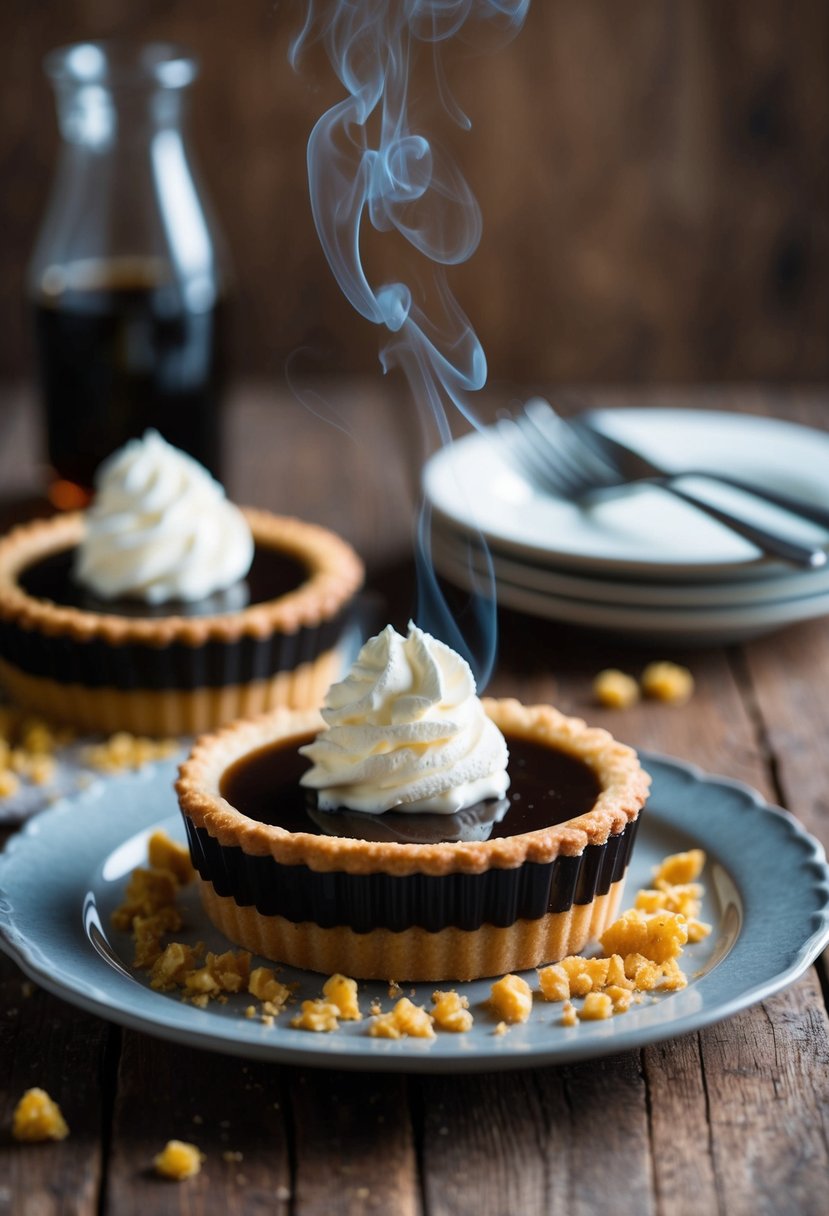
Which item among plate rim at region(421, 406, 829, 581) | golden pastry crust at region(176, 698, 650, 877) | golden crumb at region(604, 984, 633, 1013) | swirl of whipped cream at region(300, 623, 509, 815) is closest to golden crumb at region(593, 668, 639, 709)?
plate rim at region(421, 406, 829, 581)

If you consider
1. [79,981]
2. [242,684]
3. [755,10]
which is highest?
[755,10]

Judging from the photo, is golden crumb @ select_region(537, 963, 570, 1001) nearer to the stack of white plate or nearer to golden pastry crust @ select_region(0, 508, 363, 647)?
golden pastry crust @ select_region(0, 508, 363, 647)

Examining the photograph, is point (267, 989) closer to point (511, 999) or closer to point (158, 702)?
point (511, 999)

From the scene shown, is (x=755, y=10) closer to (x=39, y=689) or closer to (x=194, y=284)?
(x=194, y=284)

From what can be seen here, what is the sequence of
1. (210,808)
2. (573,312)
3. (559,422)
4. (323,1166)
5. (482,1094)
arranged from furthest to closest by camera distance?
(573,312) → (559,422) → (210,808) → (482,1094) → (323,1166)

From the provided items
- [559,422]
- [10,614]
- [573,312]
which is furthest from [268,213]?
[10,614]
